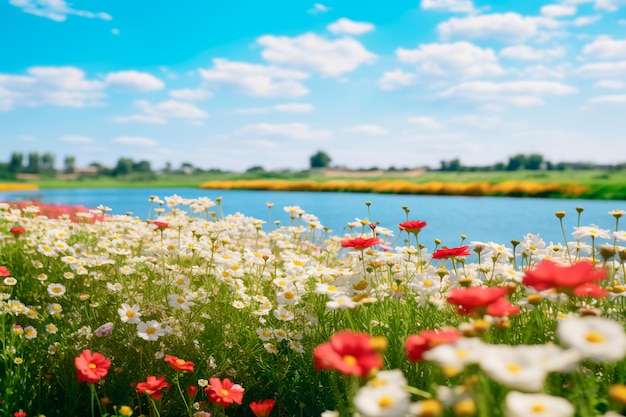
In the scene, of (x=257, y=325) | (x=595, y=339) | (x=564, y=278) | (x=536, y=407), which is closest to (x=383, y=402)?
(x=536, y=407)

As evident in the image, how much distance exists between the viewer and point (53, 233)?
462 cm

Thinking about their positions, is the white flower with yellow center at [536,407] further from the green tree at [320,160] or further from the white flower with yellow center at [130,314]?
the green tree at [320,160]

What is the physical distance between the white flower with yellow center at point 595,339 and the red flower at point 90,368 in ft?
6.19

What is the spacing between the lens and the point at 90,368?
2346mm

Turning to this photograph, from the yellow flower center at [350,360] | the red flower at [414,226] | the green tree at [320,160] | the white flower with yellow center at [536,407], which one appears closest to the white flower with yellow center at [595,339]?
the white flower with yellow center at [536,407]

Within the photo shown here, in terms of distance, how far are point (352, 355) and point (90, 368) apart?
1459mm

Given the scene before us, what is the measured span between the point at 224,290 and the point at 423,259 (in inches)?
55.6

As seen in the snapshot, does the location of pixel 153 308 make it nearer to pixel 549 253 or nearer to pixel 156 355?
pixel 156 355

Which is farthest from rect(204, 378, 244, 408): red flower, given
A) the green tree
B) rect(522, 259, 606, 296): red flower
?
the green tree

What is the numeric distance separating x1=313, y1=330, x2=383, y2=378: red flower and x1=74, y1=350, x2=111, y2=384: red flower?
126 centimetres

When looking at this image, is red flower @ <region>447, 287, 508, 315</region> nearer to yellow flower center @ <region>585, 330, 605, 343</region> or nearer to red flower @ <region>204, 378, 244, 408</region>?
yellow flower center @ <region>585, 330, 605, 343</region>

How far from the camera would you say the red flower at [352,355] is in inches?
52.2

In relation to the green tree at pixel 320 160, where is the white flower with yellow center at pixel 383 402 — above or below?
below

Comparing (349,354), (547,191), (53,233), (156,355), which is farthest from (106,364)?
(547,191)
